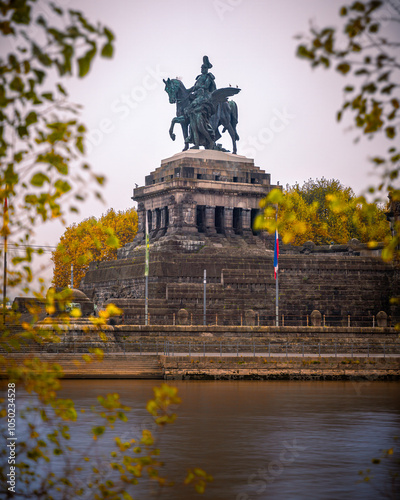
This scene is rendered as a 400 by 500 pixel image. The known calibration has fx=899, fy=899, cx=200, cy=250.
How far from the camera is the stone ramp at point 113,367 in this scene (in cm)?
3806

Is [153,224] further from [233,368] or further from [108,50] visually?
[108,50]

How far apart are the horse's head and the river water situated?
126 feet

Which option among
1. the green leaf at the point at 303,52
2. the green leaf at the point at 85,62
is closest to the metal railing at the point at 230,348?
the green leaf at the point at 303,52

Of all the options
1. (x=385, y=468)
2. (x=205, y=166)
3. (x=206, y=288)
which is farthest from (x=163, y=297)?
(x=385, y=468)

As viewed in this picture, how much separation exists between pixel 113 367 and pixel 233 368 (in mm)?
5173

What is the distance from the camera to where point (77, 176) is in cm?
810

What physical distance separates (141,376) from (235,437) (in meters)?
15.1

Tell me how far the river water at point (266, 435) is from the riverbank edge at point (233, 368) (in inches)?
43.5

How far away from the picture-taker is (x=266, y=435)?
23.6m

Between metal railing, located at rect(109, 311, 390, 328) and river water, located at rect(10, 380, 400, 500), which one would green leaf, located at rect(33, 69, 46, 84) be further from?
metal railing, located at rect(109, 311, 390, 328)

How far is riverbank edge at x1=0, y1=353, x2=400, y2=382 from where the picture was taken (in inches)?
1503

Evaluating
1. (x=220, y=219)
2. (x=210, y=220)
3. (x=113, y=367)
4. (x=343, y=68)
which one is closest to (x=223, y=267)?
(x=210, y=220)

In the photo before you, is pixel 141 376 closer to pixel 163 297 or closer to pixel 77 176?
A: pixel 163 297

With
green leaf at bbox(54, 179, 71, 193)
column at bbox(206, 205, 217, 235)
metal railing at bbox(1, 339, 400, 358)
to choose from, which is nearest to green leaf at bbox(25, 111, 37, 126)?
green leaf at bbox(54, 179, 71, 193)
